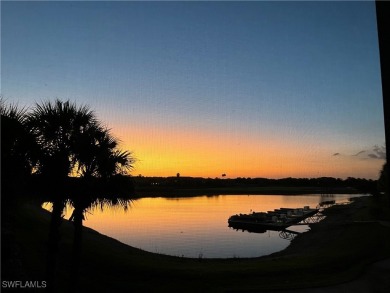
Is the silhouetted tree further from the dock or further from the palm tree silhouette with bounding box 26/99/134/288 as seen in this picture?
the dock

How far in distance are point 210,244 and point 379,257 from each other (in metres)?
32.6

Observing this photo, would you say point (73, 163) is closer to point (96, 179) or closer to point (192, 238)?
point (96, 179)

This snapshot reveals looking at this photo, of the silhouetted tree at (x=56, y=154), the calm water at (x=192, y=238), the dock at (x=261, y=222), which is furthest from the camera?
the dock at (x=261, y=222)

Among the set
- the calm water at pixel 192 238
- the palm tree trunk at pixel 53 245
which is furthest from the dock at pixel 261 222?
the palm tree trunk at pixel 53 245

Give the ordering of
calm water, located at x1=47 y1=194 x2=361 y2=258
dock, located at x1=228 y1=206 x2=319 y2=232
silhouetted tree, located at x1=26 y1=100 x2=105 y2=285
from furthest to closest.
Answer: dock, located at x1=228 y1=206 x2=319 y2=232, calm water, located at x1=47 y1=194 x2=361 y2=258, silhouetted tree, located at x1=26 y1=100 x2=105 y2=285

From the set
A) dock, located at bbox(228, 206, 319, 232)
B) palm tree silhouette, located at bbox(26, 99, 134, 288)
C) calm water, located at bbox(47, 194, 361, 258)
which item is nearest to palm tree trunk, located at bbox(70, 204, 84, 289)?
palm tree silhouette, located at bbox(26, 99, 134, 288)

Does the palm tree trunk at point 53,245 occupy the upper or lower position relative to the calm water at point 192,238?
upper

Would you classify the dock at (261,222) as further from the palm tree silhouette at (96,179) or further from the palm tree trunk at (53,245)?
the palm tree trunk at (53,245)

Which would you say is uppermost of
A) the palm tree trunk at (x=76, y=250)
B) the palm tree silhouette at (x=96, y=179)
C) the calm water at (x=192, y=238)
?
the palm tree silhouette at (x=96, y=179)

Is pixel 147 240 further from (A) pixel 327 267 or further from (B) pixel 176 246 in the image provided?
(A) pixel 327 267

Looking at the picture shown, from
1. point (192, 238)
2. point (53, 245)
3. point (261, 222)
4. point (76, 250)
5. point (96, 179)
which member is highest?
point (96, 179)

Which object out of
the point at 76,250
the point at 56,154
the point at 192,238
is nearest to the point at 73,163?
the point at 56,154

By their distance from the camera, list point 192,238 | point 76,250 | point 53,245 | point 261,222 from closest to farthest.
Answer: point 53,245
point 76,250
point 192,238
point 261,222

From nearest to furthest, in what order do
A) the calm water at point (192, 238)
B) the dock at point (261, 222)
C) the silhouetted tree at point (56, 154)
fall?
the silhouetted tree at point (56, 154), the calm water at point (192, 238), the dock at point (261, 222)
